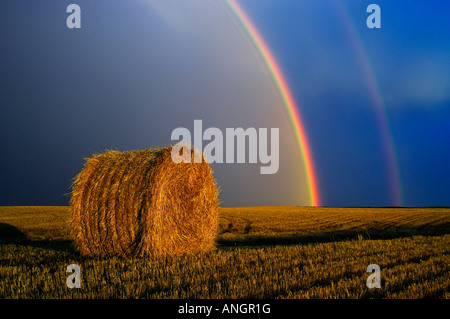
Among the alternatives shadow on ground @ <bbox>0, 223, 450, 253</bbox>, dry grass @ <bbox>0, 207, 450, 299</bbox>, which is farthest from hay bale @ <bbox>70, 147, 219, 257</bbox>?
shadow on ground @ <bbox>0, 223, 450, 253</bbox>

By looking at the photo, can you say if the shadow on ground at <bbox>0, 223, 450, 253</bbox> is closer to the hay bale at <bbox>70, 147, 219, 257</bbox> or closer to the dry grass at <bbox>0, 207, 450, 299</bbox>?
the hay bale at <bbox>70, 147, 219, 257</bbox>

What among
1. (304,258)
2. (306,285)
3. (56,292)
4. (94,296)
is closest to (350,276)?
(306,285)

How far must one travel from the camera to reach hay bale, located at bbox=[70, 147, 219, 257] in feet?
28.0

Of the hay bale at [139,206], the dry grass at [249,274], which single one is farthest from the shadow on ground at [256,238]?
the dry grass at [249,274]

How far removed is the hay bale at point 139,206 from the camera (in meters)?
8.53

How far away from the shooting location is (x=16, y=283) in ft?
19.1

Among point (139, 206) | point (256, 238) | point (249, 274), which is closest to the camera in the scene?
point (249, 274)

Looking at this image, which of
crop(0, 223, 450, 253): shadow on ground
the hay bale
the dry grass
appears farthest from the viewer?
crop(0, 223, 450, 253): shadow on ground

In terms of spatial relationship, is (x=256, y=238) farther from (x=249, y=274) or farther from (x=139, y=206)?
(x=249, y=274)

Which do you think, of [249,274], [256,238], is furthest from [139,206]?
[256,238]

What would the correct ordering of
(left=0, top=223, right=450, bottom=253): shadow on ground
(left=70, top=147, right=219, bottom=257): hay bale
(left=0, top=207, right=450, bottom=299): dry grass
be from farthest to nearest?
(left=0, top=223, right=450, bottom=253): shadow on ground → (left=70, top=147, right=219, bottom=257): hay bale → (left=0, top=207, right=450, bottom=299): dry grass

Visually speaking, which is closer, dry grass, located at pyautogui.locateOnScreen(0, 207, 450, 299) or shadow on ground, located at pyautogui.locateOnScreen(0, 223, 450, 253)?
dry grass, located at pyautogui.locateOnScreen(0, 207, 450, 299)

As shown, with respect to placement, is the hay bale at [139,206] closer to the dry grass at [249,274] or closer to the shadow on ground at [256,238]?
the dry grass at [249,274]

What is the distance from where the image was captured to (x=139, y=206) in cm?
859
